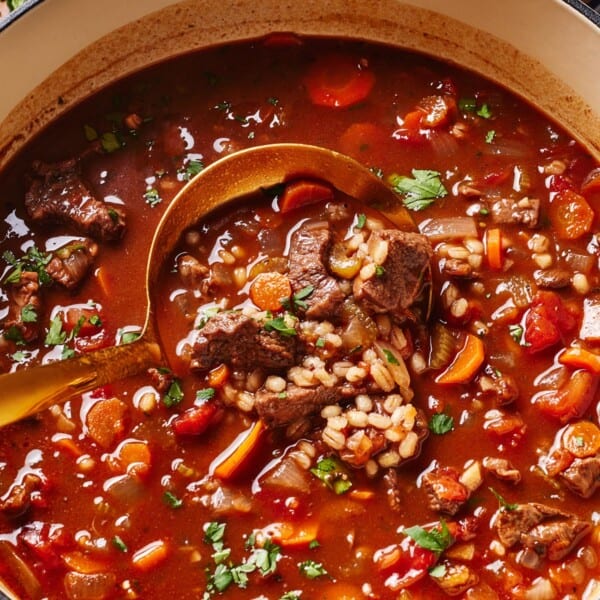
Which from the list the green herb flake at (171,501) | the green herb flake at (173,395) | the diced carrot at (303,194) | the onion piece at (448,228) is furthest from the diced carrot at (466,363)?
the green herb flake at (171,501)

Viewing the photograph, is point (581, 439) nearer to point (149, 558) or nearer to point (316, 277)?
point (316, 277)

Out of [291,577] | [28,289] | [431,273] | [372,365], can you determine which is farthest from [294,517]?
[28,289]

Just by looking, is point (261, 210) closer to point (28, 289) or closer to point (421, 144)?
point (421, 144)

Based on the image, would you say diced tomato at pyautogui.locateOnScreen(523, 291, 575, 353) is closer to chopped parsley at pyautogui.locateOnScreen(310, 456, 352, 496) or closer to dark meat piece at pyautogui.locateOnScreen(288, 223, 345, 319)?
dark meat piece at pyautogui.locateOnScreen(288, 223, 345, 319)

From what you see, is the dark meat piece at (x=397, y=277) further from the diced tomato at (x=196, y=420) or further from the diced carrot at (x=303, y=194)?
the diced tomato at (x=196, y=420)

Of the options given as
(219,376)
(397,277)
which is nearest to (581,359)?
(397,277)
